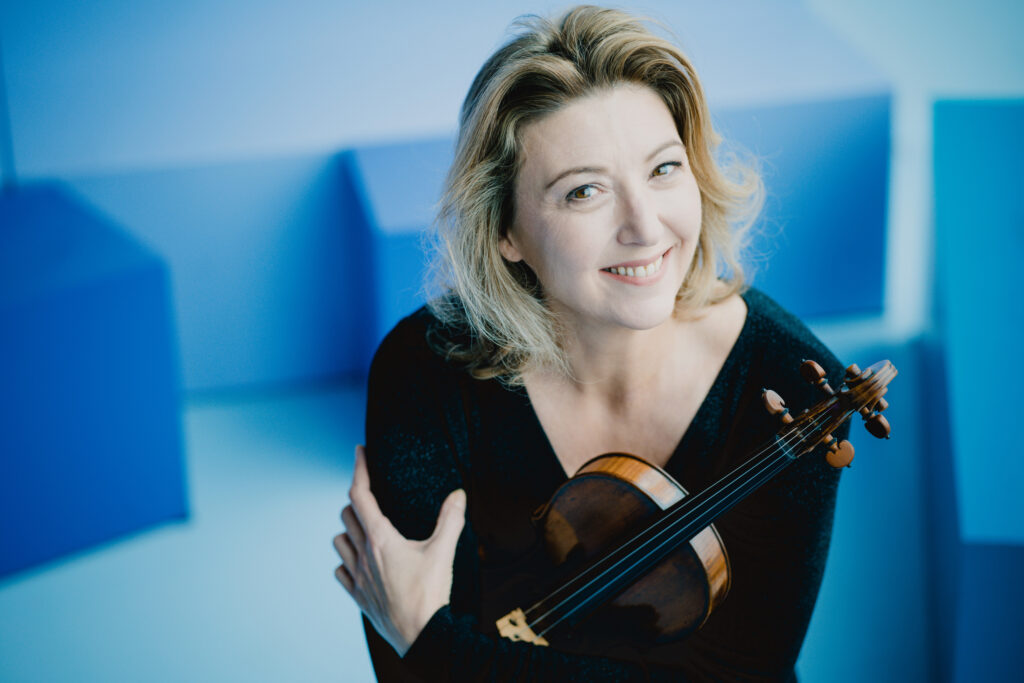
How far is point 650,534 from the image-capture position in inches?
44.3

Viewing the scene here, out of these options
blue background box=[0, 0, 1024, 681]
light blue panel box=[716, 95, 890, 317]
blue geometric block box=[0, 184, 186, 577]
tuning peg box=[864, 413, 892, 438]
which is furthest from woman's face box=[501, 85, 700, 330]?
light blue panel box=[716, 95, 890, 317]

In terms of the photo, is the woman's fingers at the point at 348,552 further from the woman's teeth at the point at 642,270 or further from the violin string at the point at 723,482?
the woman's teeth at the point at 642,270

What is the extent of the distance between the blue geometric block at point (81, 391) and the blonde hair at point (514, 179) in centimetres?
98

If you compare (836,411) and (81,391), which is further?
(81,391)

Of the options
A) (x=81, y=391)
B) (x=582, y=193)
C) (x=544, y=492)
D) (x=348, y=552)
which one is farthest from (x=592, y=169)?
(x=81, y=391)

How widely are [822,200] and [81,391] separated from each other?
6.17 ft

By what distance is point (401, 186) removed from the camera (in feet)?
8.16

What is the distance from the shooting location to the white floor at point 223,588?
202 cm

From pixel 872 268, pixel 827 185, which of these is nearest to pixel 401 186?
pixel 827 185

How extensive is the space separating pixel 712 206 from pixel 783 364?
22 centimetres

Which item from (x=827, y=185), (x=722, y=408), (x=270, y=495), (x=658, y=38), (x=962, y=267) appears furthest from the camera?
(x=827, y=185)

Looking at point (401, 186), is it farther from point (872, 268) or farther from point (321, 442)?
point (872, 268)

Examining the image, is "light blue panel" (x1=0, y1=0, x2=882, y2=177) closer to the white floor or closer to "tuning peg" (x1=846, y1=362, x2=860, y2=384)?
the white floor

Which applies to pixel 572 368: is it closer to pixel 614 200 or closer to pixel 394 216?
pixel 614 200
